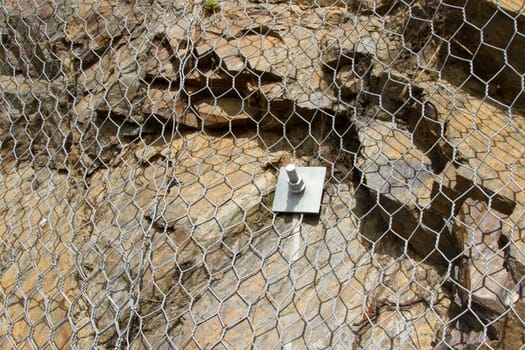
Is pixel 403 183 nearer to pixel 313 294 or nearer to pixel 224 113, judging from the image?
pixel 313 294

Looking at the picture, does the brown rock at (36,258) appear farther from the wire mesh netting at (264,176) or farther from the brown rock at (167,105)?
the brown rock at (167,105)

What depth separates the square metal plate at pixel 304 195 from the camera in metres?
1.25

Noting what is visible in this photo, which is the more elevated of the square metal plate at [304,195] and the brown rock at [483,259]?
the brown rock at [483,259]

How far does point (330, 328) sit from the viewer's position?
1.11 metres

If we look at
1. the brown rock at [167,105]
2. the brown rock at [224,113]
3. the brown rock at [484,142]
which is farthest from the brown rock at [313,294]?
the brown rock at [167,105]

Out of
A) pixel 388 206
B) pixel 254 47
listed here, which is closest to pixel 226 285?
pixel 388 206

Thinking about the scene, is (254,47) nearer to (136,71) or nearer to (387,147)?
(136,71)

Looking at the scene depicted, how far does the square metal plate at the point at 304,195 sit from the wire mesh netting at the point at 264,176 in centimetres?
3

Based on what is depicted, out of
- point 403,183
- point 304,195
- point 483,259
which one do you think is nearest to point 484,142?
point 403,183

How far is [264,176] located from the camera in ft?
4.48

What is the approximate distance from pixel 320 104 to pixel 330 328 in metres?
0.57

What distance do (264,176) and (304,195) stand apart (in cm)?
14

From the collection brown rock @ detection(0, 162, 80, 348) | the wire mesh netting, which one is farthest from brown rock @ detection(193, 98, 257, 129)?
brown rock @ detection(0, 162, 80, 348)

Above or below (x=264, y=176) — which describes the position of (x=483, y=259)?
above
